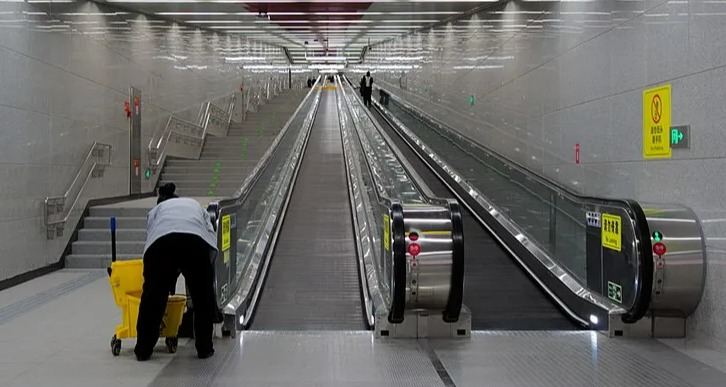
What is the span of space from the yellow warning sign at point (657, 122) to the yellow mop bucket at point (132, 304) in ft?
15.4

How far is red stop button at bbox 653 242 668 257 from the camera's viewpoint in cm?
533

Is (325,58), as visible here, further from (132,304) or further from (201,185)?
(132,304)

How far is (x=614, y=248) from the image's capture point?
5746 millimetres

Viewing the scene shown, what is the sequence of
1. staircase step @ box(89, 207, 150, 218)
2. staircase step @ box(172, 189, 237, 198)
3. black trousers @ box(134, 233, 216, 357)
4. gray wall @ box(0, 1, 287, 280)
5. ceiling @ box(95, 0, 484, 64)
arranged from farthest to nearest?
ceiling @ box(95, 0, 484, 64)
staircase step @ box(172, 189, 237, 198)
staircase step @ box(89, 207, 150, 218)
gray wall @ box(0, 1, 287, 280)
black trousers @ box(134, 233, 216, 357)

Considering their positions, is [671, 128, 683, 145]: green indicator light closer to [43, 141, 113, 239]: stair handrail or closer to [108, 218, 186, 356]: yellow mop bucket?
[108, 218, 186, 356]: yellow mop bucket

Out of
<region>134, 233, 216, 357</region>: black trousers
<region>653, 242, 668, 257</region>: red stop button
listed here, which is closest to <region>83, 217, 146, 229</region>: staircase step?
<region>134, 233, 216, 357</region>: black trousers

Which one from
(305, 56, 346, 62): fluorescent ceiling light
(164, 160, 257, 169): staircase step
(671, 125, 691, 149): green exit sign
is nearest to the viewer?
(671, 125, 691, 149): green exit sign

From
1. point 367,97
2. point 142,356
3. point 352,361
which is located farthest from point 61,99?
point 367,97

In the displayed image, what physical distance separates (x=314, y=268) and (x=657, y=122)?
4091 mm

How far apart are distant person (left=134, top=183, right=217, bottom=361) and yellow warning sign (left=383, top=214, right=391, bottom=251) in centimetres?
160

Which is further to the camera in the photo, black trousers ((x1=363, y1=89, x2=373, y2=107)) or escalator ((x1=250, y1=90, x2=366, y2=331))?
black trousers ((x1=363, y1=89, x2=373, y2=107))

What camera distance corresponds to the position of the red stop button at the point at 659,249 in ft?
17.5

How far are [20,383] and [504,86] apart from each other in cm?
1007

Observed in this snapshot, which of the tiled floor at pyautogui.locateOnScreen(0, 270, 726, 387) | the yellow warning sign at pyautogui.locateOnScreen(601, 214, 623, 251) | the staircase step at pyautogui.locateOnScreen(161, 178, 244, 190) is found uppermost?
the staircase step at pyautogui.locateOnScreen(161, 178, 244, 190)
